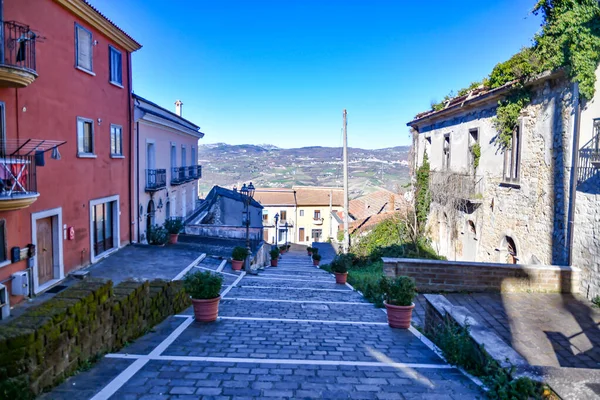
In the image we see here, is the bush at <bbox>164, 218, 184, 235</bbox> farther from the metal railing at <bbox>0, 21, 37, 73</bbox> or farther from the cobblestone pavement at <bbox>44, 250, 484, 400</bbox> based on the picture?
the cobblestone pavement at <bbox>44, 250, 484, 400</bbox>

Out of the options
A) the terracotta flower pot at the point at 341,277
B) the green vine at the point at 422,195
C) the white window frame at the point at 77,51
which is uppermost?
the white window frame at the point at 77,51

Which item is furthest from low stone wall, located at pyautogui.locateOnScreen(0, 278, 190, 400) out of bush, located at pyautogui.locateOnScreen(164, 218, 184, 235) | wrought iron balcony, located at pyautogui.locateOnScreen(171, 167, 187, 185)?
wrought iron balcony, located at pyautogui.locateOnScreen(171, 167, 187, 185)

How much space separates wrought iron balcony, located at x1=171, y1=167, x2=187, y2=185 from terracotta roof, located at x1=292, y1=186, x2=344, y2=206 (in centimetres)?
2971

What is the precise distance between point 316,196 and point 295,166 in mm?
21082

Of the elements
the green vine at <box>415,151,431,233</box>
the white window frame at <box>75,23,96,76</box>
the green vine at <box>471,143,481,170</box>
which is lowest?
the green vine at <box>415,151,431,233</box>

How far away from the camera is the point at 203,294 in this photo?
23.7 ft

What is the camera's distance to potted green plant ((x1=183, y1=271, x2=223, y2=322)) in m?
7.21

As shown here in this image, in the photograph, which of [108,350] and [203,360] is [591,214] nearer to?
[203,360]

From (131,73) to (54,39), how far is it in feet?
18.0

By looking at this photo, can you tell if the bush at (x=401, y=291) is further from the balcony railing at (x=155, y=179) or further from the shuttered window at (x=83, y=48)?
the balcony railing at (x=155, y=179)

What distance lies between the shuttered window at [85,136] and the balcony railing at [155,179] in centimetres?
458

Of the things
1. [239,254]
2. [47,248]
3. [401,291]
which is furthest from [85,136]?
[401,291]

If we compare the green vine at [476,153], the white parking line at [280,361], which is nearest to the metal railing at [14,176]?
the white parking line at [280,361]

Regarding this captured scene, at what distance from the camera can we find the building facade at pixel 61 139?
9.23 m
